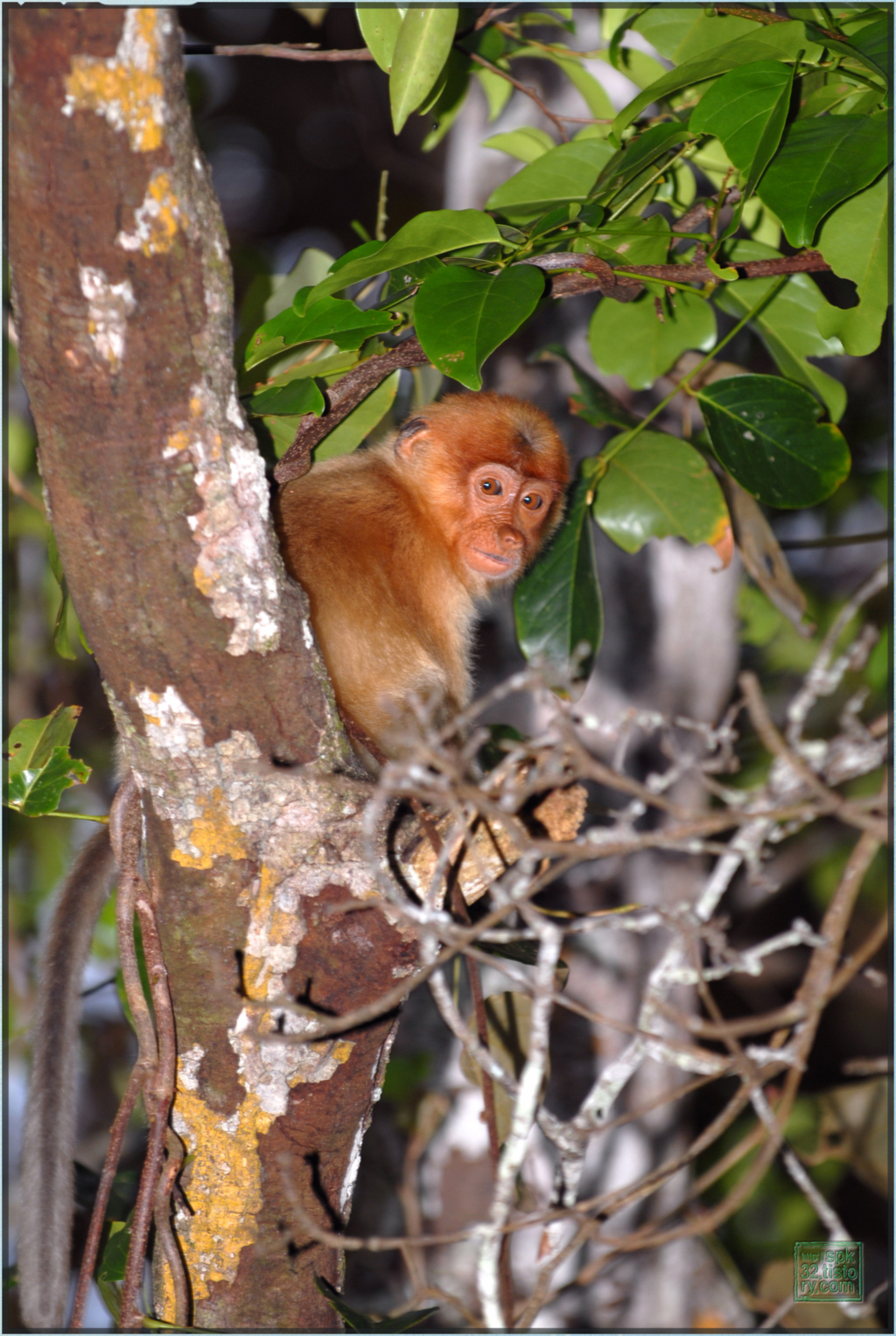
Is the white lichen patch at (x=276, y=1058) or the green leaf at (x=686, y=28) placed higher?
the green leaf at (x=686, y=28)

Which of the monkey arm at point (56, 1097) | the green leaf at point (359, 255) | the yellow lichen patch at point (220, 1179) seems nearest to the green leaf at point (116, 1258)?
the monkey arm at point (56, 1097)

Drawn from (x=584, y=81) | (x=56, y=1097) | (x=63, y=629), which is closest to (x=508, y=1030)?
(x=56, y=1097)

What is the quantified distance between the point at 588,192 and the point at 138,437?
1.06 metres

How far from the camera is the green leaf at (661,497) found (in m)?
2.35

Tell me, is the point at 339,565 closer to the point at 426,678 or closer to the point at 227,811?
the point at 426,678

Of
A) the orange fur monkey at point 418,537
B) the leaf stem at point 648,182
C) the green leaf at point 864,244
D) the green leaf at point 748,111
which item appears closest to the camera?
the green leaf at point 748,111

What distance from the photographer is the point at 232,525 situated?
1.50 metres

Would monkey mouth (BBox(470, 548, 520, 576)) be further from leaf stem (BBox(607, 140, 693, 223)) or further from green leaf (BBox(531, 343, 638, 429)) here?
leaf stem (BBox(607, 140, 693, 223))

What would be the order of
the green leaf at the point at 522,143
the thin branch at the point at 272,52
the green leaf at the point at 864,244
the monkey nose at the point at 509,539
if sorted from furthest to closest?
the monkey nose at the point at 509,539
the green leaf at the point at 522,143
the thin branch at the point at 272,52
the green leaf at the point at 864,244

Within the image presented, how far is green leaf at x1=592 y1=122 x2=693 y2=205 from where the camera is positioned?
169cm

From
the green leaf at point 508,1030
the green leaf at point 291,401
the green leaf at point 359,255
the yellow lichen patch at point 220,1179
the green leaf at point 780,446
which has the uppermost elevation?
the green leaf at point 359,255

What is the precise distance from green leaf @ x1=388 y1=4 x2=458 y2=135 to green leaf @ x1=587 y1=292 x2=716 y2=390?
81cm

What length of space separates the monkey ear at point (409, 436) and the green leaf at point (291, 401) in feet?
2.92

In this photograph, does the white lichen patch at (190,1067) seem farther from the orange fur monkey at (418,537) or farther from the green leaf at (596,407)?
the green leaf at (596,407)
